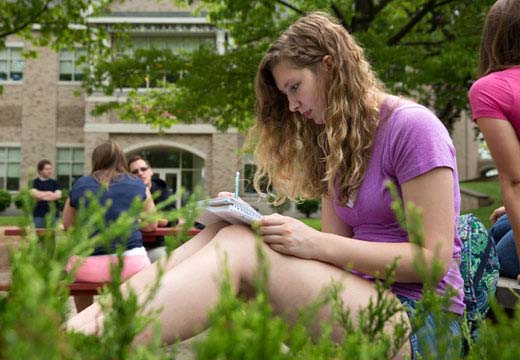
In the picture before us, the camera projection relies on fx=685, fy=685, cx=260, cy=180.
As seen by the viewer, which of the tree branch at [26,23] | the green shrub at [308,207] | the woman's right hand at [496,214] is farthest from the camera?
the green shrub at [308,207]

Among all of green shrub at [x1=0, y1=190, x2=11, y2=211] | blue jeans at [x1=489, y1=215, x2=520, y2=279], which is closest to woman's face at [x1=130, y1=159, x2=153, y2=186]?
blue jeans at [x1=489, y1=215, x2=520, y2=279]

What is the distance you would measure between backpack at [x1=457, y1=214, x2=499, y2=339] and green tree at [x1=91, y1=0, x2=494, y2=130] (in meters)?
8.69

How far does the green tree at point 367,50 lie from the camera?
11211 millimetres

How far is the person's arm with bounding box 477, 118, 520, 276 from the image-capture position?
228 cm

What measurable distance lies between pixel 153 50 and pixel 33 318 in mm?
13235

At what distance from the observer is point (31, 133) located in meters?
26.8

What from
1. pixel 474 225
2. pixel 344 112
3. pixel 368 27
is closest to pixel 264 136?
pixel 344 112

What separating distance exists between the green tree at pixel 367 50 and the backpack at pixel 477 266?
28.5 feet

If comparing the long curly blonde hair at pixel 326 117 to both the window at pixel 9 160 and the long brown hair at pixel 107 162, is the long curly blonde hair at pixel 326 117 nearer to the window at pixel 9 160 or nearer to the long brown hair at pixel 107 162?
the long brown hair at pixel 107 162

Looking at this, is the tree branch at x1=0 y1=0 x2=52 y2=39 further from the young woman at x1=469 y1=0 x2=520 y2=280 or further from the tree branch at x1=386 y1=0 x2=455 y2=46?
the young woman at x1=469 y1=0 x2=520 y2=280

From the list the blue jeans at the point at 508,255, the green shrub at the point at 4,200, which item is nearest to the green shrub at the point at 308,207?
the green shrub at the point at 4,200

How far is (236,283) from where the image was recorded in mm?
1722

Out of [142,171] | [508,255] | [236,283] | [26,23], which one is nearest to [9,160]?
[26,23]

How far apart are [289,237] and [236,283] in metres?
0.20
